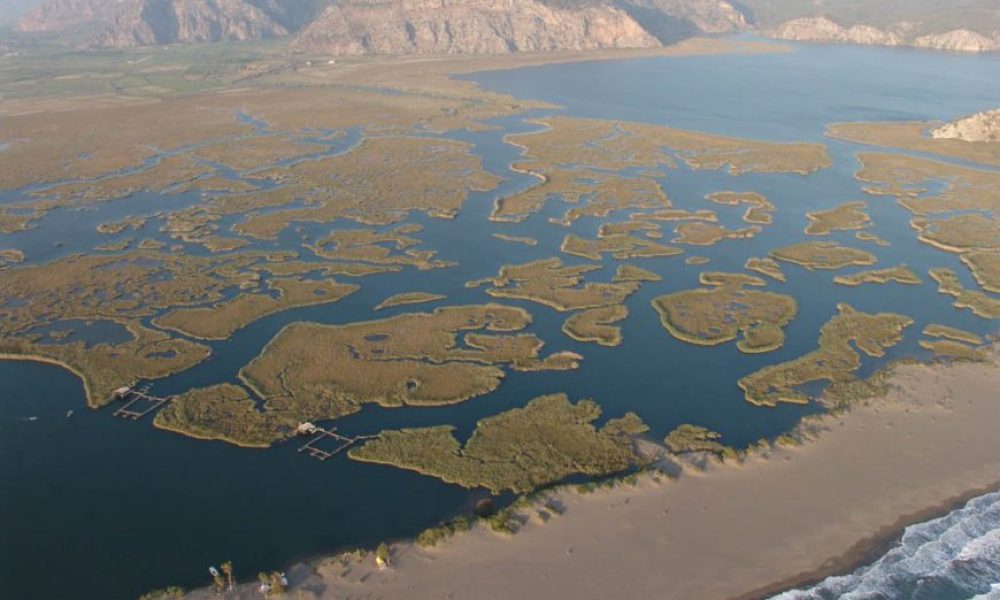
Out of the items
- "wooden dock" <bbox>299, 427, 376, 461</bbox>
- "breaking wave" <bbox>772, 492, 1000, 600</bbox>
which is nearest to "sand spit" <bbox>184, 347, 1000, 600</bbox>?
"breaking wave" <bbox>772, 492, 1000, 600</bbox>

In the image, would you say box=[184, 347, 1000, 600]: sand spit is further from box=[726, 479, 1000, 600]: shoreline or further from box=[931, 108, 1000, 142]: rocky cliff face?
box=[931, 108, 1000, 142]: rocky cliff face

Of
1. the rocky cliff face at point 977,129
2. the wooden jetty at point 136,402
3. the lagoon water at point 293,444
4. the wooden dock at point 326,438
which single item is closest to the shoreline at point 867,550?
the lagoon water at point 293,444

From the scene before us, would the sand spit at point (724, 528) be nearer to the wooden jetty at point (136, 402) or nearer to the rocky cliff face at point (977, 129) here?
the wooden jetty at point (136, 402)

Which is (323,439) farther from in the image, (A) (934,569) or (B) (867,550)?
(A) (934,569)

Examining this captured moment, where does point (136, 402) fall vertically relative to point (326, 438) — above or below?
above

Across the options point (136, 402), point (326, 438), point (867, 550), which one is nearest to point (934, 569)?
point (867, 550)
